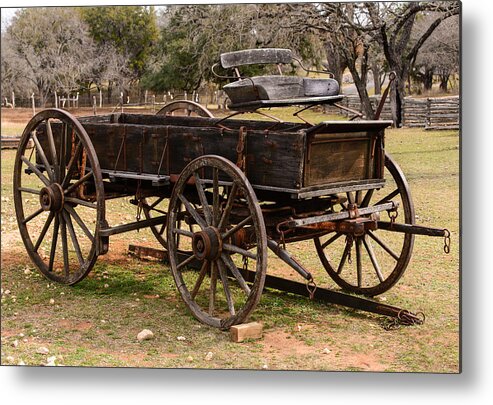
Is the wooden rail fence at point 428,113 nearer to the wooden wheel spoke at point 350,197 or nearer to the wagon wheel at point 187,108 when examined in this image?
the wagon wheel at point 187,108

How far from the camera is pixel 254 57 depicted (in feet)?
21.8

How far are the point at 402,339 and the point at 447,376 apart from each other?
0.51 metres

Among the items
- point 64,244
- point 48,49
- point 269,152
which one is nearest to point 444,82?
point 269,152

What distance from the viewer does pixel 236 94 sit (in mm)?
6133

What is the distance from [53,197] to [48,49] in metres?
2.08

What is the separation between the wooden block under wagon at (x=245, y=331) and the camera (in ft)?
19.4

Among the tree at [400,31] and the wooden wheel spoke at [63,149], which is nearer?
the wooden wheel spoke at [63,149]

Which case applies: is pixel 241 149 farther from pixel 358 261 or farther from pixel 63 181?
pixel 63 181

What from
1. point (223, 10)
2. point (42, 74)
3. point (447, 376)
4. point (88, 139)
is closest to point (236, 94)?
point (88, 139)

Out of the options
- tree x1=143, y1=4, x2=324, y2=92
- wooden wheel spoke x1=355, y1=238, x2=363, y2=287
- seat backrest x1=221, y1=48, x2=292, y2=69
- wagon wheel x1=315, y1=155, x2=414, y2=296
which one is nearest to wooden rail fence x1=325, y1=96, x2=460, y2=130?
tree x1=143, y1=4, x2=324, y2=92

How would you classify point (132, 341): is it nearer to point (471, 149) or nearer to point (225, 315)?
point (225, 315)

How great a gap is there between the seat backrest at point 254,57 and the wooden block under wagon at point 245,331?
203cm

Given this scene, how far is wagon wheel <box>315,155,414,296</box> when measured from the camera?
255 inches

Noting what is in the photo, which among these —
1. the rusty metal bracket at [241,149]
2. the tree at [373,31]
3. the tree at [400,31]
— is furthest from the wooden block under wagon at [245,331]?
the tree at [373,31]
